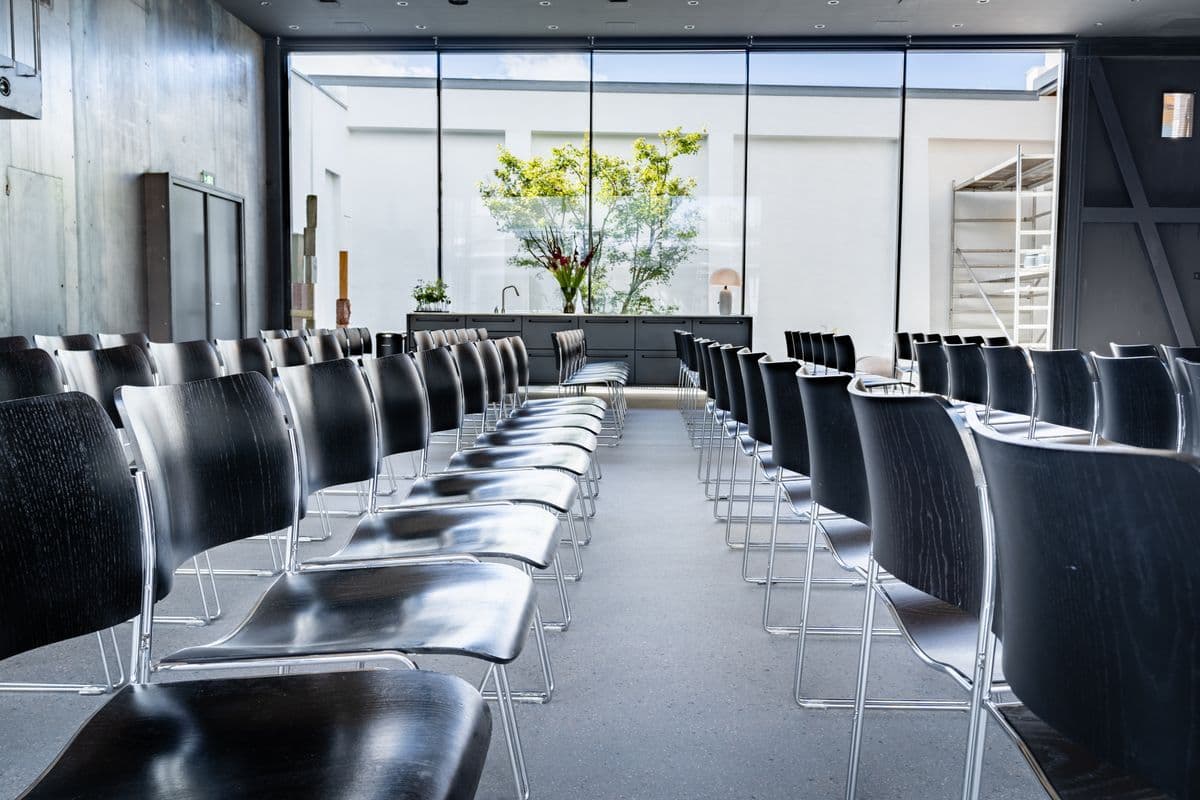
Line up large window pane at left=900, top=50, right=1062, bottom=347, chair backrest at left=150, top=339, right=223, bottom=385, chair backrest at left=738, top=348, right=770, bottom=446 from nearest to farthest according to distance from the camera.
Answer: chair backrest at left=738, top=348, right=770, bottom=446
chair backrest at left=150, top=339, right=223, bottom=385
large window pane at left=900, top=50, right=1062, bottom=347

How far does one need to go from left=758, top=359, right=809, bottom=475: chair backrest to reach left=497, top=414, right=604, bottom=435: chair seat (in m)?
1.25

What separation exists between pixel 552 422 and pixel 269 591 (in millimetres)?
2536

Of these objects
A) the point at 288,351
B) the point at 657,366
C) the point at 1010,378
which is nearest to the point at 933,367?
the point at 1010,378

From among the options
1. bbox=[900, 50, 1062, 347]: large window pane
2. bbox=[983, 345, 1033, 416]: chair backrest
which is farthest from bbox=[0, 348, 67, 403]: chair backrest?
bbox=[900, 50, 1062, 347]: large window pane

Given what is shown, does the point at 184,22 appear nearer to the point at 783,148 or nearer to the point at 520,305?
the point at 520,305

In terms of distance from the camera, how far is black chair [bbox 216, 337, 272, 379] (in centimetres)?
441

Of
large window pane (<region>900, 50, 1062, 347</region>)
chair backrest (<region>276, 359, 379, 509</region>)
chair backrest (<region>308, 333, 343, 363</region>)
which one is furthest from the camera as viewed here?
large window pane (<region>900, 50, 1062, 347</region>)

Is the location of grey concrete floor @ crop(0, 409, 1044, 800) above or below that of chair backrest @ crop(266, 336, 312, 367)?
below

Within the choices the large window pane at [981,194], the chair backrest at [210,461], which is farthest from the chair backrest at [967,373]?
the large window pane at [981,194]

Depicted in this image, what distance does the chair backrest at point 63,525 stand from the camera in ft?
4.32

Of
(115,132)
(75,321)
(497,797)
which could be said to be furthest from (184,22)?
(497,797)

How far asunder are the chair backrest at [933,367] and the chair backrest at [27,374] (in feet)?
15.7

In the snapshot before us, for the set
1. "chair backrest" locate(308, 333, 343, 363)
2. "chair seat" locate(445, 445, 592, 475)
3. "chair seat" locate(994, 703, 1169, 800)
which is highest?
"chair backrest" locate(308, 333, 343, 363)

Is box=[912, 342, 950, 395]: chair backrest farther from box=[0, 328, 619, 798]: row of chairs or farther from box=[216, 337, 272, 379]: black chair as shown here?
box=[0, 328, 619, 798]: row of chairs
